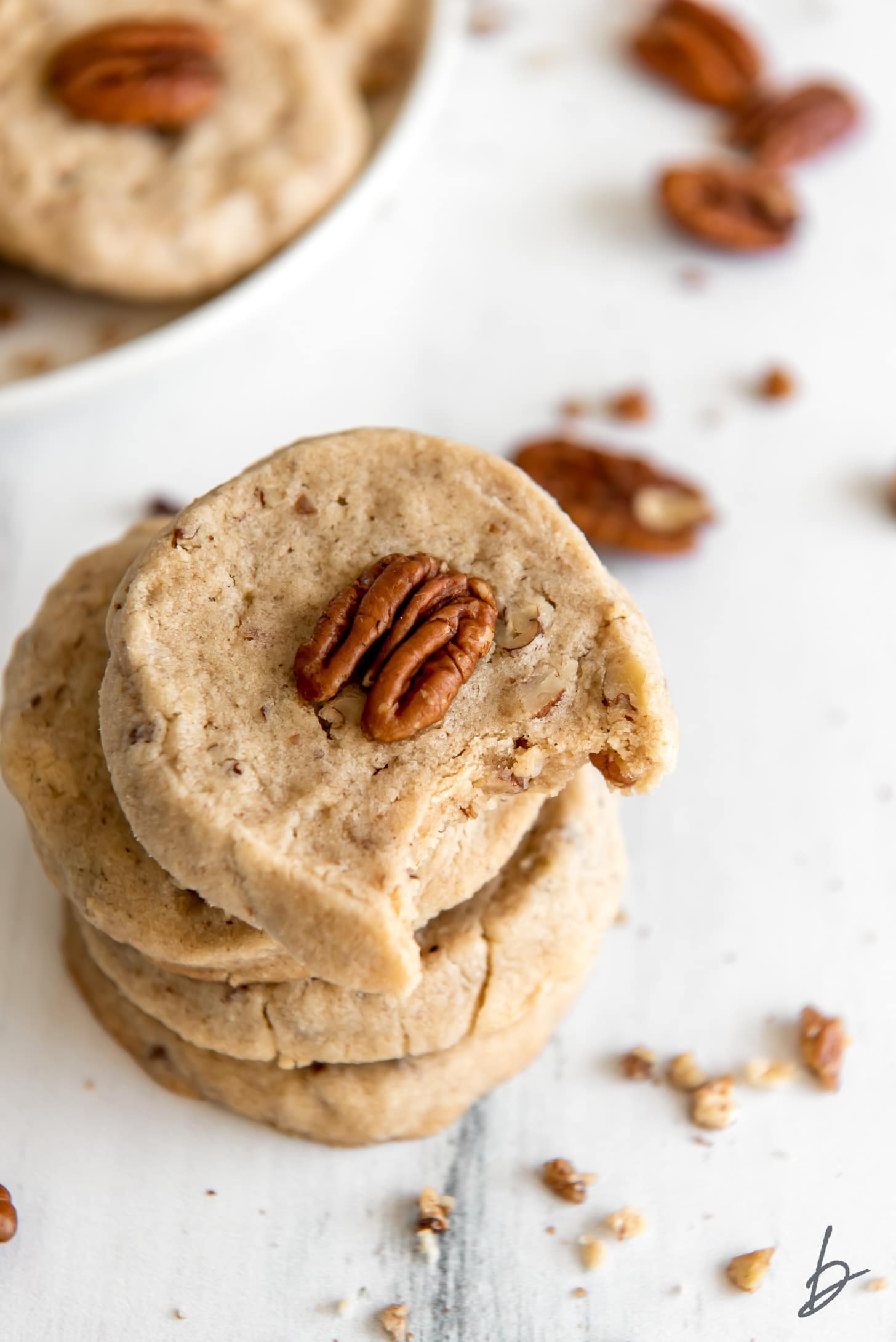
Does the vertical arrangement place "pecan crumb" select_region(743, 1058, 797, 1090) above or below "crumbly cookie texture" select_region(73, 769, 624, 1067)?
below

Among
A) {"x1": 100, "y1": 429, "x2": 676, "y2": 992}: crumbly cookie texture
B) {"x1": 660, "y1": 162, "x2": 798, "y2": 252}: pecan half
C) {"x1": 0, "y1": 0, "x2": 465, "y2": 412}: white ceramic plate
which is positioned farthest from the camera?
{"x1": 660, "y1": 162, "x2": 798, "y2": 252}: pecan half

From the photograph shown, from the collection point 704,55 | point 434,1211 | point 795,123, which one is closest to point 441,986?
point 434,1211

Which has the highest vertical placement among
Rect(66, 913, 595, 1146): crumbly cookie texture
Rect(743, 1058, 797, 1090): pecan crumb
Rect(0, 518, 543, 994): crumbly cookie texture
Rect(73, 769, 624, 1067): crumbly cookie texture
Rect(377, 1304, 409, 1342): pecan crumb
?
Rect(0, 518, 543, 994): crumbly cookie texture

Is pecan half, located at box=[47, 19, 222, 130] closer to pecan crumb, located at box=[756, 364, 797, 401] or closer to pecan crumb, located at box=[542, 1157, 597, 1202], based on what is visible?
pecan crumb, located at box=[756, 364, 797, 401]

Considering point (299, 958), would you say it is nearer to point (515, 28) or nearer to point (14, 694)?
point (14, 694)

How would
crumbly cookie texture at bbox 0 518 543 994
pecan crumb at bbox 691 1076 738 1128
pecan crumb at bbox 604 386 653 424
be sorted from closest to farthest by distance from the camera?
crumbly cookie texture at bbox 0 518 543 994, pecan crumb at bbox 691 1076 738 1128, pecan crumb at bbox 604 386 653 424

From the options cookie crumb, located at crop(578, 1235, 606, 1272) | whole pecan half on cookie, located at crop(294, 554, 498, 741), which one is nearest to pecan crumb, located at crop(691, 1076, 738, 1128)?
cookie crumb, located at crop(578, 1235, 606, 1272)

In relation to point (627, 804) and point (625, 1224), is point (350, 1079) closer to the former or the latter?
point (625, 1224)

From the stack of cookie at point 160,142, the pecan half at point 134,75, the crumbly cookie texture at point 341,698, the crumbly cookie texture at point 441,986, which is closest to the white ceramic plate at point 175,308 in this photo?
the stack of cookie at point 160,142

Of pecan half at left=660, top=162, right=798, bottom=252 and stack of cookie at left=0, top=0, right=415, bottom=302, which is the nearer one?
stack of cookie at left=0, top=0, right=415, bottom=302
